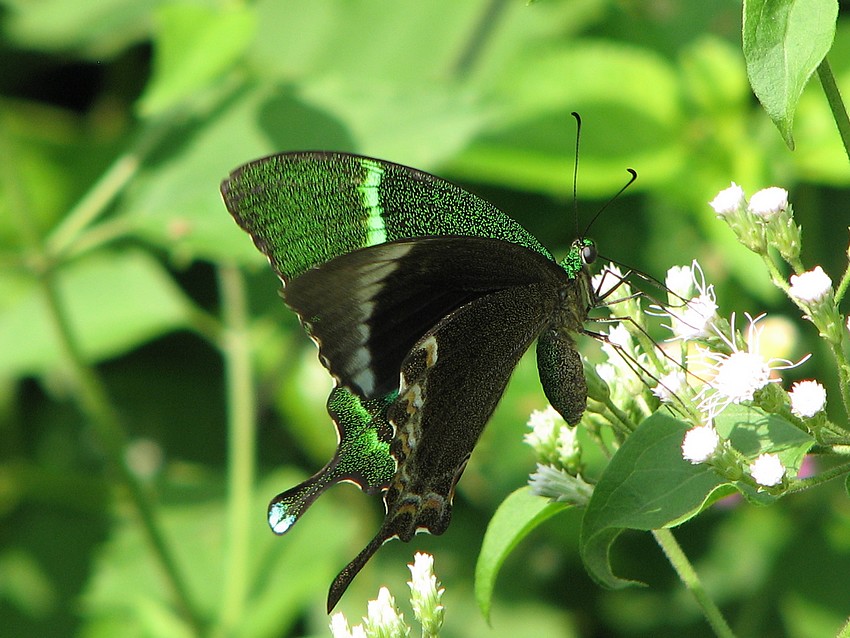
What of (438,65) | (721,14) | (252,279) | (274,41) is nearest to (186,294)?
(252,279)

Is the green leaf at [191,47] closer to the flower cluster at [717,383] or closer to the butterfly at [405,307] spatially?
the butterfly at [405,307]

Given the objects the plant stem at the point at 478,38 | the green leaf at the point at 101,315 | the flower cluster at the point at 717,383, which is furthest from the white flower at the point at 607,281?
the plant stem at the point at 478,38

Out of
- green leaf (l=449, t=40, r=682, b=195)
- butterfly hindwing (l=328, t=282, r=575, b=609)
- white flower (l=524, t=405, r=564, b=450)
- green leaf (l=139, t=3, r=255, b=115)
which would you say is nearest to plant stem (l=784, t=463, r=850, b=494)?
white flower (l=524, t=405, r=564, b=450)

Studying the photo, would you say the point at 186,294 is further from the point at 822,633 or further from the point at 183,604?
the point at 822,633

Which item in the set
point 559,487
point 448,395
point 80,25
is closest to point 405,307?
point 448,395

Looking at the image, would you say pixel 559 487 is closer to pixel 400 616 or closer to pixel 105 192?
pixel 400 616

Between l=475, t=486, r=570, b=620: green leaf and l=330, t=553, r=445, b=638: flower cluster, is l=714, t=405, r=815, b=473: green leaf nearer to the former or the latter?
l=475, t=486, r=570, b=620: green leaf

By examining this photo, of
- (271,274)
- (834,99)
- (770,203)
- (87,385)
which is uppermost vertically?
(834,99)
